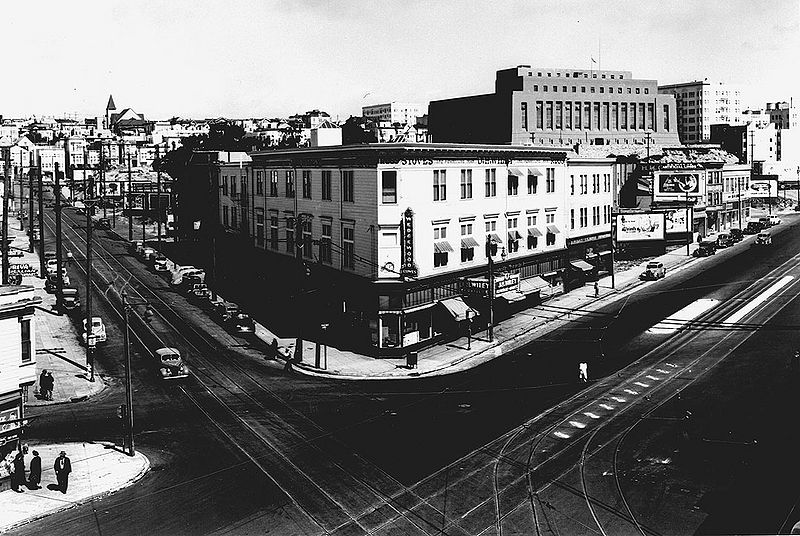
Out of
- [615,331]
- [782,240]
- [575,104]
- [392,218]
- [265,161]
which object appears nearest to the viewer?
[392,218]

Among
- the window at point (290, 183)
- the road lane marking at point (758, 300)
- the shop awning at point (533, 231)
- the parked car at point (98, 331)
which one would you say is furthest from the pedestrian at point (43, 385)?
the road lane marking at point (758, 300)

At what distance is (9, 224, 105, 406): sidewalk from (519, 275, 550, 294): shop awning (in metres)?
30.7

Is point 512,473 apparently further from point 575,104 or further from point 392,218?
point 575,104

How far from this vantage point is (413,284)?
50625mm

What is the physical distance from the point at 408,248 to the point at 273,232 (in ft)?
62.8

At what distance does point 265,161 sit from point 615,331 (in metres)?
31.5

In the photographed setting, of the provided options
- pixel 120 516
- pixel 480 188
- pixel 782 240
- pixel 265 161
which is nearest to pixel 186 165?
pixel 265 161

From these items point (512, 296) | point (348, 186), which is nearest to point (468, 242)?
point (512, 296)

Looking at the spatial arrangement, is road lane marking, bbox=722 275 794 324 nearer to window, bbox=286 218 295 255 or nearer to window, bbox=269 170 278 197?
window, bbox=286 218 295 255

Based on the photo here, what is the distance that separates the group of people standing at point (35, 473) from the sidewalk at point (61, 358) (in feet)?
36.7

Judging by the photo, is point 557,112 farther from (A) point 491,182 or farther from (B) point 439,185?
(B) point 439,185

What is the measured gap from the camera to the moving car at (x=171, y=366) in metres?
43.5

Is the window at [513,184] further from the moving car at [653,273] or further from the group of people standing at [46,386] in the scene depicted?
the group of people standing at [46,386]

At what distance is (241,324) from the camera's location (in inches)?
2231
